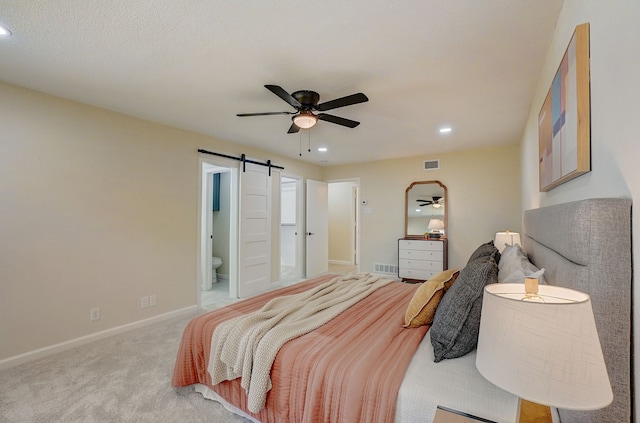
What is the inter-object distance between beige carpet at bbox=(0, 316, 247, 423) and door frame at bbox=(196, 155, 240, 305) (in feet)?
4.67

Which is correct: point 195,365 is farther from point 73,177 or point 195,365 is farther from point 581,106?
point 581,106

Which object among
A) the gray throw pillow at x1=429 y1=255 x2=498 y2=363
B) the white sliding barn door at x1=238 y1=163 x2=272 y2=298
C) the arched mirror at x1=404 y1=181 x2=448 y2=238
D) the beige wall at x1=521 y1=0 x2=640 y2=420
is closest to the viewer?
the beige wall at x1=521 y1=0 x2=640 y2=420

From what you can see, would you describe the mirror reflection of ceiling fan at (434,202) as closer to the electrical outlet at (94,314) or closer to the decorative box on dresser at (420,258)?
the decorative box on dresser at (420,258)

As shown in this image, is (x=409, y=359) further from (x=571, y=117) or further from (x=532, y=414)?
(x=571, y=117)

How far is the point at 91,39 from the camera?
1890 mm

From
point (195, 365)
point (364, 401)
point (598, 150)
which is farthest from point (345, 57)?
point (195, 365)

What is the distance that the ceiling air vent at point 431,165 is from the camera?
5138 mm

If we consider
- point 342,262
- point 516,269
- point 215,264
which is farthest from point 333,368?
point 342,262

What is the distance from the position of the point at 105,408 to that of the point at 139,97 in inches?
101

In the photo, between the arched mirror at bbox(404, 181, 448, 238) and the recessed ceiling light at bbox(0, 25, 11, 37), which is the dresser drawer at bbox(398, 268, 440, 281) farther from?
the recessed ceiling light at bbox(0, 25, 11, 37)

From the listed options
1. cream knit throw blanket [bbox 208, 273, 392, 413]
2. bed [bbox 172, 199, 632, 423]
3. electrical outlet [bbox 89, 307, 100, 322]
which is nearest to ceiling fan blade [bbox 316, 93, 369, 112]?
bed [bbox 172, 199, 632, 423]

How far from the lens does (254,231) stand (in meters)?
4.77

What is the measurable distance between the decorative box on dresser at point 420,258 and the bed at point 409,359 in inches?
112

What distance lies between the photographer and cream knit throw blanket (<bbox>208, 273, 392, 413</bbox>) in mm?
1553
